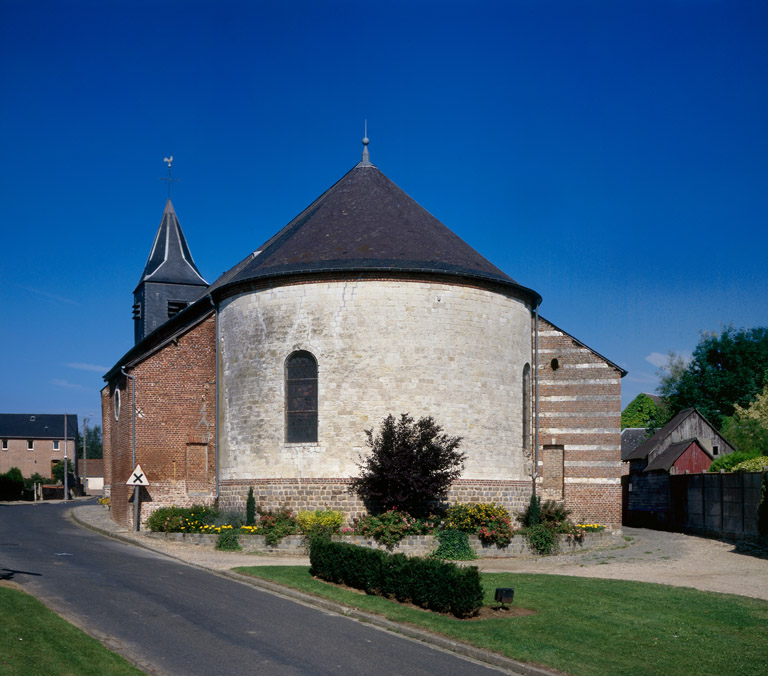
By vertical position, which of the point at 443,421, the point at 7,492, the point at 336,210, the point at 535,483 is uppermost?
the point at 336,210

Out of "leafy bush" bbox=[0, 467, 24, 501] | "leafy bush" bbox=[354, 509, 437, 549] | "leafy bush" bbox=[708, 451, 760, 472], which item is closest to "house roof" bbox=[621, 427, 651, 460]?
"leafy bush" bbox=[708, 451, 760, 472]

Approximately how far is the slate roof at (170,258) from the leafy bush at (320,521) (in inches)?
776

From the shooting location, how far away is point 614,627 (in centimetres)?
1318

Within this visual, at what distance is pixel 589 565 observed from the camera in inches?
850

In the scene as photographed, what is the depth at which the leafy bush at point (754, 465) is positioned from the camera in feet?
81.6

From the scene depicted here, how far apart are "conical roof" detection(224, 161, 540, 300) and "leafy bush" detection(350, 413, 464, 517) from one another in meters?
4.95

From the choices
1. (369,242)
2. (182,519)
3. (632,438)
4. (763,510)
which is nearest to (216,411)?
(182,519)

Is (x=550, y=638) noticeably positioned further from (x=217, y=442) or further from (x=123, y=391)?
(x=123, y=391)

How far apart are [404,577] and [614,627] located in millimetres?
3737

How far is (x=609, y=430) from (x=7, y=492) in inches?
1910

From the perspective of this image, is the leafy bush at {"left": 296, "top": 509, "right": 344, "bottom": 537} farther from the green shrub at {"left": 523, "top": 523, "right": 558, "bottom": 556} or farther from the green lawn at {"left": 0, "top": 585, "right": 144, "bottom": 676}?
the green lawn at {"left": 0, "top": 585, "right": 144, "bottom": 676}

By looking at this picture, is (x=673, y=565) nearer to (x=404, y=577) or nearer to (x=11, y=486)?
(x=404, y=577)

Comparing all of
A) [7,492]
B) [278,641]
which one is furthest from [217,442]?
[7,492]

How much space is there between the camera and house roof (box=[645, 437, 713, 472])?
119 feet
